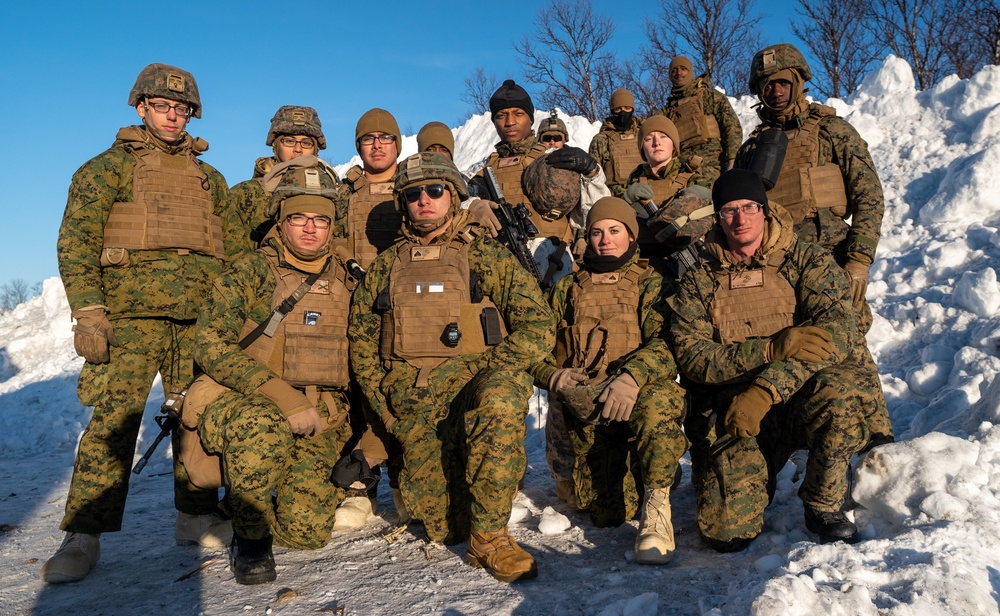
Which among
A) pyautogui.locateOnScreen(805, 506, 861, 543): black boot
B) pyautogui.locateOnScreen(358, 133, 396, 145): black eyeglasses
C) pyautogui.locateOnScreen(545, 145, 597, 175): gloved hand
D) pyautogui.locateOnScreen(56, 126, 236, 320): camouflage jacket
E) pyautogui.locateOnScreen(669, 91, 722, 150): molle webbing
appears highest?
pyautogui.locateOnScreen(669, 91, 722, 150): molle webbing

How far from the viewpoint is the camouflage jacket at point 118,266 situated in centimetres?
444

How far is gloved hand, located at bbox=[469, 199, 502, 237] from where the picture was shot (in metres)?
5.29

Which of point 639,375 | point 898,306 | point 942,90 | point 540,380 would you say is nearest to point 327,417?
point 540,380

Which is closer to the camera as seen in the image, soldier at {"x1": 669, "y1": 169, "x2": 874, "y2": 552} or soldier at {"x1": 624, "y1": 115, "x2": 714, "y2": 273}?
soldier at {"x1": 669, "y1": 169, "x2": 874, "y2": 552}

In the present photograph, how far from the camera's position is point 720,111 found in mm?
8422

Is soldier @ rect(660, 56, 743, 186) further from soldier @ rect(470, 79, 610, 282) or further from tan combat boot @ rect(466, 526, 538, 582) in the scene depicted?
tan combat boot @ rect(466, 526, 538, 582)

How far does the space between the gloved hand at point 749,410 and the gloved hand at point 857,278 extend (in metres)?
1.51

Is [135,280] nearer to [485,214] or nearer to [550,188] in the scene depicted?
[485,214]

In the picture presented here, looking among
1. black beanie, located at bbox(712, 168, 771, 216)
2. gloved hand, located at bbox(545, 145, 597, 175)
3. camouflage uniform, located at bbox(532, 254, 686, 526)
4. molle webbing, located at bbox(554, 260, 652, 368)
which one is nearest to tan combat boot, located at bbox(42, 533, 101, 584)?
camouflage uniform, located at bbox(532, 254, 686, 526)

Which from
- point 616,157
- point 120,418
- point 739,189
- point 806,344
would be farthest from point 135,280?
point 616,157

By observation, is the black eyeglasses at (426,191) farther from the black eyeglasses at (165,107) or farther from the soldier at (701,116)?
the soldier at (701,116)

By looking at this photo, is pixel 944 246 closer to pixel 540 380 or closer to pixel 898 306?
pixel 898 306

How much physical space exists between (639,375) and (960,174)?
273 inches

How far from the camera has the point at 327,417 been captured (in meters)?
4.67
